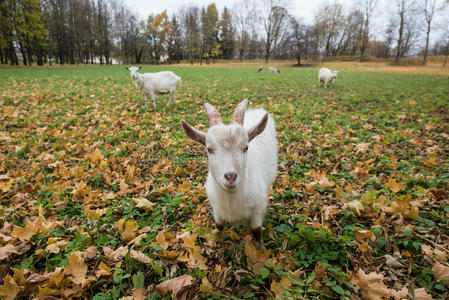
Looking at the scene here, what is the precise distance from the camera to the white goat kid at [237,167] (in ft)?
6.22

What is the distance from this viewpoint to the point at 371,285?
182 cm

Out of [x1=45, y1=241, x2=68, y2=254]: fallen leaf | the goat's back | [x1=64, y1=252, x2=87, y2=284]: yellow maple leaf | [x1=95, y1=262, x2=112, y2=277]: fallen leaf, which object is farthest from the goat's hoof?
the goat's back

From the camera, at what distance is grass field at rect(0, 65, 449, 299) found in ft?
6.30

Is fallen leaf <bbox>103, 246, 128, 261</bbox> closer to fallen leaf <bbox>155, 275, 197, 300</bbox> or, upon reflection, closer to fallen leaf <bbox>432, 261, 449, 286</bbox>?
fallen leaf <bbox>155, 275, 197, 300</bbox>

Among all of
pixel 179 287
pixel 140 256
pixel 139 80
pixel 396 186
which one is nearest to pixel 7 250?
pixel 140 256

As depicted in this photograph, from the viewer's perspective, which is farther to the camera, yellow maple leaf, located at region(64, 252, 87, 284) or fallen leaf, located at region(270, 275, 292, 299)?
yellow maple leaf, located at region(64, 252, 87, 284)

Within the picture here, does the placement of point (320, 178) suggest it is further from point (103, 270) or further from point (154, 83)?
point (154, 83)

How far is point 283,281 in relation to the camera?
1875 millimetres

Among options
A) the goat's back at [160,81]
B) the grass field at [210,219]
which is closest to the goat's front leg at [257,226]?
the grass field at [210,219]

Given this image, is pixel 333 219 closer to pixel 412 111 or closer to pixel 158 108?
pixel 412 111

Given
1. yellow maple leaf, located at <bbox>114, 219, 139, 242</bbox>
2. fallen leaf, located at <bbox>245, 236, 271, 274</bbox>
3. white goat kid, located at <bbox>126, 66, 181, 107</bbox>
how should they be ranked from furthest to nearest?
white goat kid, located at <bbox>126, 66, 181, 107</bbox>, yellow maple leaf, located at <bbox>114, 219, 139, 242</bbox>, fallen leaf, located at <bbox>245, 236, 271, 274</bbox>

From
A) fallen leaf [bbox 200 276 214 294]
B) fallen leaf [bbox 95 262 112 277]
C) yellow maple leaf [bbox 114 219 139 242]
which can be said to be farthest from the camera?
yellow maple leaf [bbox 114 219 139 242]

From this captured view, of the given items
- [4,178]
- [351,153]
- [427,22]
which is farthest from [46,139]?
[427,22]

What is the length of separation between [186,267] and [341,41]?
250ft
